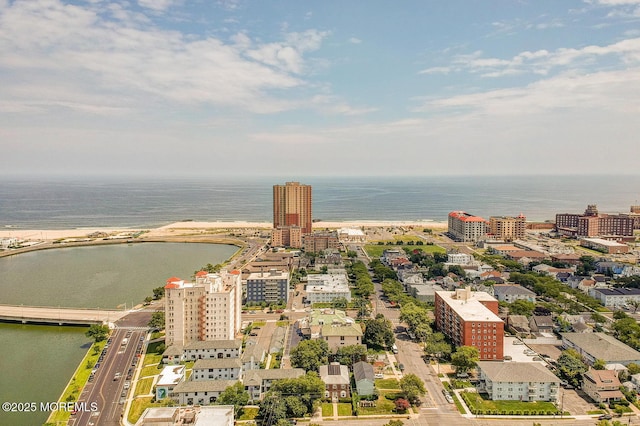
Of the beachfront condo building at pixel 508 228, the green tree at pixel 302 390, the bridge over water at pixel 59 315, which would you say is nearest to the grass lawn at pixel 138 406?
the green tree at pixel 302 390

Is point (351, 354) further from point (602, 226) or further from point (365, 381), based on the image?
point (602, 226)

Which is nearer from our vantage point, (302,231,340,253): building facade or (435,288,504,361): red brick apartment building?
(435,288,504,361): red brick apartment building

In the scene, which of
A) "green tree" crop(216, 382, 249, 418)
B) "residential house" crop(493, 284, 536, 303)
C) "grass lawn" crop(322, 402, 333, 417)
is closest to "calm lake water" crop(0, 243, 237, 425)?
"green tree" crop(216, 382, 249, 418)

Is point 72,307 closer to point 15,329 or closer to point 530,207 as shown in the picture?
point 15,329

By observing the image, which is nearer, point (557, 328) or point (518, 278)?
point (557, 328)

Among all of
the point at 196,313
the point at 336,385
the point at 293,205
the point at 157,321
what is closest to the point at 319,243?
the point at 293,205

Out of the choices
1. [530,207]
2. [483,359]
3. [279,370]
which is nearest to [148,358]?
[279,370]

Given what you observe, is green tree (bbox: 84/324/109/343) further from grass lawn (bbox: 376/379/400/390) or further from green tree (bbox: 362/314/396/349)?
grass lawn (bbox: 376/379/400/390)
